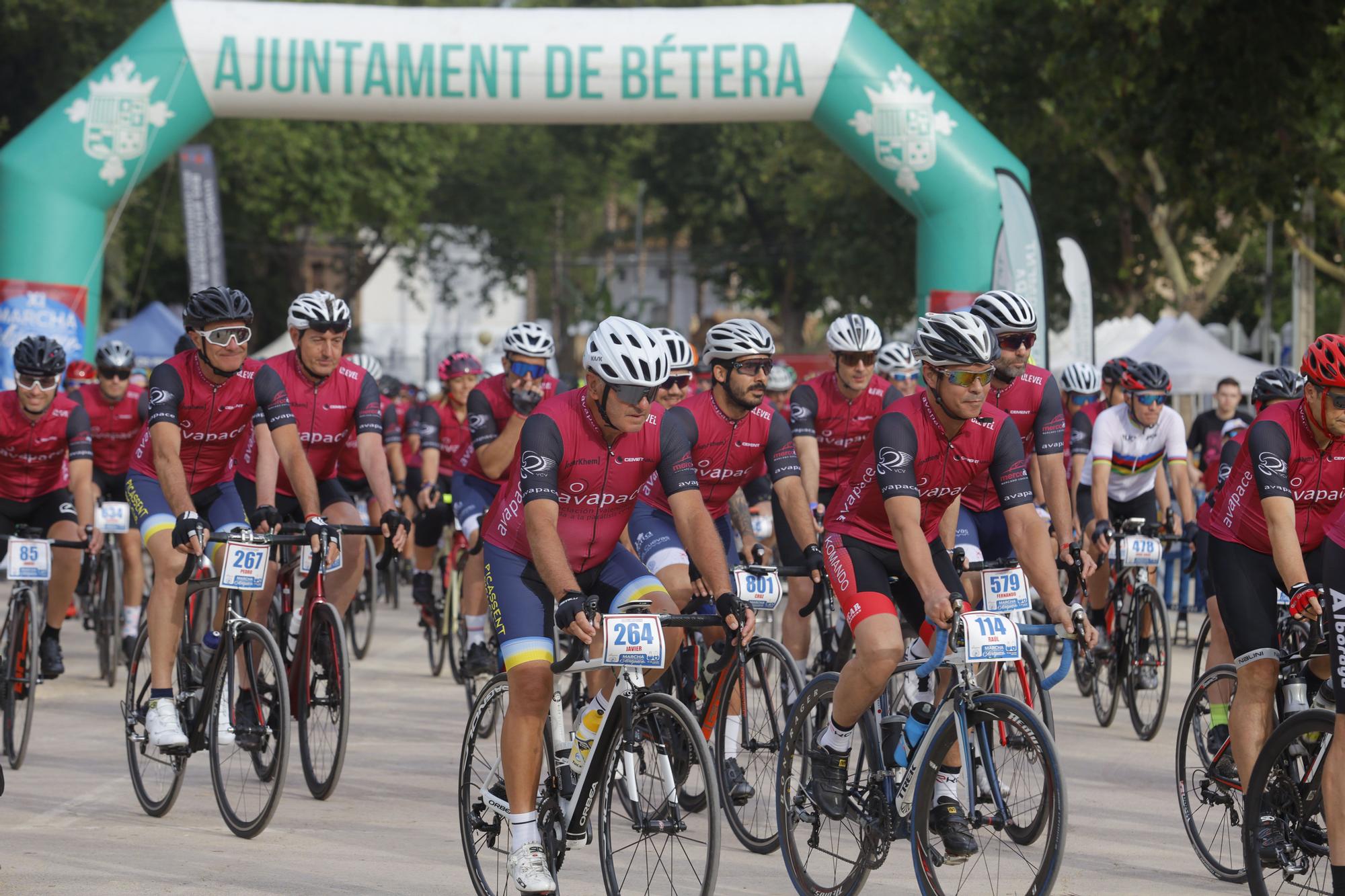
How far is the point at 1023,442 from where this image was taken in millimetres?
8320

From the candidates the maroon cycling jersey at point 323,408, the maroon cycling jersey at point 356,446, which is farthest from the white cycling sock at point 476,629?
the maroon cycling jersey at point 323,408

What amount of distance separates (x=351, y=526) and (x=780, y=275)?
5166cm

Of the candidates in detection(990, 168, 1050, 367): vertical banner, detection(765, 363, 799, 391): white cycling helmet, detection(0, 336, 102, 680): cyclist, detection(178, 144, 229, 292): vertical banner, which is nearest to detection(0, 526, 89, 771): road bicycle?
detection(0, 336, 102, 680): cyclist

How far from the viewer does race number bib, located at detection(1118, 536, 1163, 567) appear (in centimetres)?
1064

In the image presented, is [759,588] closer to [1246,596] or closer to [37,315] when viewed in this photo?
[1246,596]

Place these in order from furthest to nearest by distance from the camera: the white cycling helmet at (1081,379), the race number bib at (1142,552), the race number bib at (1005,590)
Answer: the white cycling helmet at (1081,379) → the race number bib at (1142,552) → the race number bib at (1005,590)

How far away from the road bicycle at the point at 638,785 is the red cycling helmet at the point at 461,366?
23.6ft

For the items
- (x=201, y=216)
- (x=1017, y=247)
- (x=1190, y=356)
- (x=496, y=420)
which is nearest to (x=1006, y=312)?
(x=496, y=420)

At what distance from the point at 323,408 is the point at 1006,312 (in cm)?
349

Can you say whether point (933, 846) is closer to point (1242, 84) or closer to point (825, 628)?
point (825, 628)

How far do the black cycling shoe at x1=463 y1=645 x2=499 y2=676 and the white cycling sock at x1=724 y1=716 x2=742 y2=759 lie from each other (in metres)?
2.67

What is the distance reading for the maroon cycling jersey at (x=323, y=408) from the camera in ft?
30.2

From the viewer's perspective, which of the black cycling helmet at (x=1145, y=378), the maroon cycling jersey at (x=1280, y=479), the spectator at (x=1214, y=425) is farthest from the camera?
the spectator at (x=1214, y=425)

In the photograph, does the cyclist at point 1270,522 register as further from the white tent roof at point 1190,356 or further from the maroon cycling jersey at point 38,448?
the white tent roof at point 1190,356
